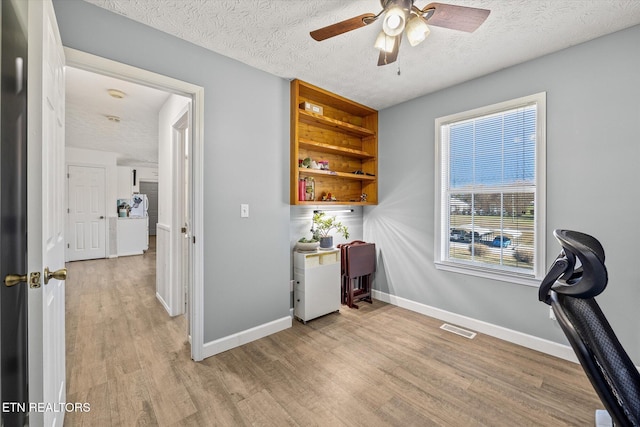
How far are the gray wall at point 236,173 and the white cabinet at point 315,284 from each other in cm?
16

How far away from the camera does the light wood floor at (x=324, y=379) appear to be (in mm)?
1646

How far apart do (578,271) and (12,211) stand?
7.56 ft

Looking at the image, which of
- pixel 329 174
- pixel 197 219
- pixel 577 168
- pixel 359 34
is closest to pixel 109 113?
pixel 197 219

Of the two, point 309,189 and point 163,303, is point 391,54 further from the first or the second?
point 163,303

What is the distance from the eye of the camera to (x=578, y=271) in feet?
3.12

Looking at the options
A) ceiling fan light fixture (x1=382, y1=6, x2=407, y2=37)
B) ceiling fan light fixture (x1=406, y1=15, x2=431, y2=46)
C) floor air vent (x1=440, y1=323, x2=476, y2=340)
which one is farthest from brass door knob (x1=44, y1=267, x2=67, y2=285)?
floor air vent (x1=440, y1=323, x2=476, y2=340)

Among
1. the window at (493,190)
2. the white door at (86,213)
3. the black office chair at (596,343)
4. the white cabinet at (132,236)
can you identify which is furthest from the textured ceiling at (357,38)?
the white cabinet at (132,236)

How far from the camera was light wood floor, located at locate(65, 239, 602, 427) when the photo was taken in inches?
64.8

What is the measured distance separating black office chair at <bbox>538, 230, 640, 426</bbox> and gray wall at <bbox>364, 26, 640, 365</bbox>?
1.73 metres

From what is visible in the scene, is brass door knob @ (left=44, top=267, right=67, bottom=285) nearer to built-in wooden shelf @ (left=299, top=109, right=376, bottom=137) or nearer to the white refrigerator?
built-in wooden shelf @ (left=299, top=109, right=376, bottom=137)

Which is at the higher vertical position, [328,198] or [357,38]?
[357,38]

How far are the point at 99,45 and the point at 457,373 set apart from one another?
10.9ft

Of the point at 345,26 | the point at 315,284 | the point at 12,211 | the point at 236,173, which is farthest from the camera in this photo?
the point at 315,284

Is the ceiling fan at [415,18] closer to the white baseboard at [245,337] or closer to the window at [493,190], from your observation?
the window at [493,190]
